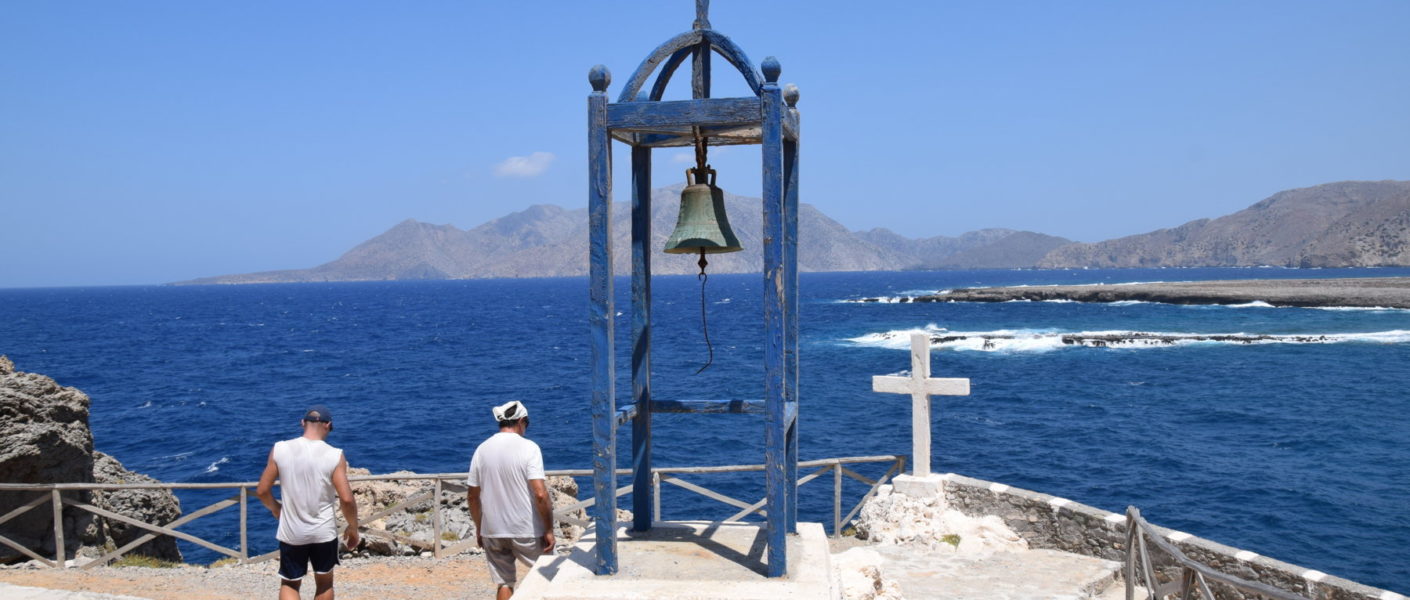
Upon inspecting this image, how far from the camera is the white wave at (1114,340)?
54781 mm

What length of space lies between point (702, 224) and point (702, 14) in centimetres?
113

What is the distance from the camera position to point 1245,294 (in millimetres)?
88688

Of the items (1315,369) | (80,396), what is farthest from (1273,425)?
(80,396)

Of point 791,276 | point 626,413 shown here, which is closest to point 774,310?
point 791,276

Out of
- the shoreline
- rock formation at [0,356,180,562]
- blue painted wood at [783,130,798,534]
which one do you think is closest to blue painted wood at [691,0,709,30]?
blue painted wood at [783,130,798,534]

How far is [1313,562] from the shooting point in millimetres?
18250

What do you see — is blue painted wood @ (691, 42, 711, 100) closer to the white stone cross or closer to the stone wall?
the stone wall

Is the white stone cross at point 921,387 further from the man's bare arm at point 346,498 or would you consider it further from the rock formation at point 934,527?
the man's bare arm at point 346,498

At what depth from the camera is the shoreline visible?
78.2 metres

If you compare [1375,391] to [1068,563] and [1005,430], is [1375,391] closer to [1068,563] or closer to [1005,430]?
[1005,430]

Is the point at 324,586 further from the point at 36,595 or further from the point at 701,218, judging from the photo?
the point at 701,218

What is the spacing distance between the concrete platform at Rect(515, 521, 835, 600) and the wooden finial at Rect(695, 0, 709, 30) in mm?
2818

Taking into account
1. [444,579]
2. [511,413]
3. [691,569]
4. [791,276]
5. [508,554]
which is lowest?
[444,579]

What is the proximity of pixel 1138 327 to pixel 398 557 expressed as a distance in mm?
66361
